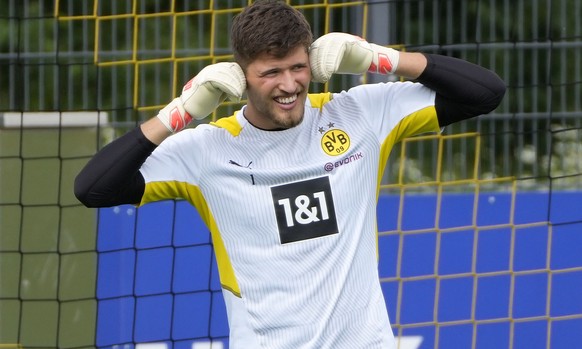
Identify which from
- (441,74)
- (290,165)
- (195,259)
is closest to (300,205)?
(290,165)

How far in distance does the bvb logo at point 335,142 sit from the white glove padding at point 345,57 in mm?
158

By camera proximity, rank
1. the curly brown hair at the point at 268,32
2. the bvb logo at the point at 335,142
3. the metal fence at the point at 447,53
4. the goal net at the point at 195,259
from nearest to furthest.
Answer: the curly brown hair at the point at 268,32 → the bvb logo at the point at 335,142 → the goal net at the point at 195,259 → the metal fence at the point at 447,53

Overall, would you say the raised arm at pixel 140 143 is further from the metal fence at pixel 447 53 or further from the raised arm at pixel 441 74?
the metal fence at pixel 447 53

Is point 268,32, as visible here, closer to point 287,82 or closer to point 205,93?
point 287,82

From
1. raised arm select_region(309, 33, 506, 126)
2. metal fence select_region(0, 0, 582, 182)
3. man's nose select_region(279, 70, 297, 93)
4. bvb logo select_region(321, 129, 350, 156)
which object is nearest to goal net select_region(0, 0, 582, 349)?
metal fence select_region(0, 0, 582, 182)

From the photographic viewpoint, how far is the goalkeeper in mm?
3246

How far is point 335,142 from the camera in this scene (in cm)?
336

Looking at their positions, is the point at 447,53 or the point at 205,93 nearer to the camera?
the point at 205,93

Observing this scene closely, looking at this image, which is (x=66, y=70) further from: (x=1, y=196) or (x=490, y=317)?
(x=490, y=317)

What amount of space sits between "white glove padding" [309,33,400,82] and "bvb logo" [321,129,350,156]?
6.2 inches

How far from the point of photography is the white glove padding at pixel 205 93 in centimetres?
323

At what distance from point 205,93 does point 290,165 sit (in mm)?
294

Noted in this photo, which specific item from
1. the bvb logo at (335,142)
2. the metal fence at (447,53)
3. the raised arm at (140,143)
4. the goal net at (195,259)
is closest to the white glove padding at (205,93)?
the raised arm at (140,143)

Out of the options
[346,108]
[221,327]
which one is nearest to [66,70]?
[221,327]
